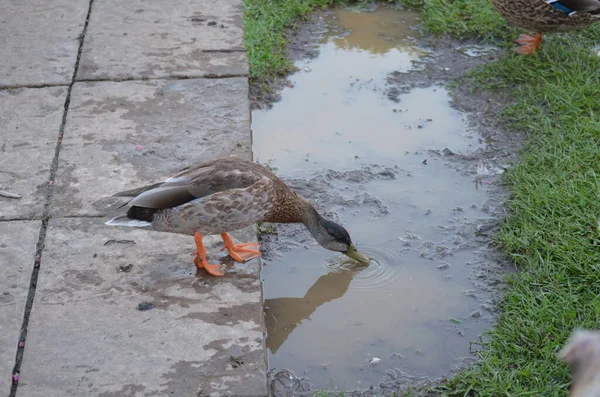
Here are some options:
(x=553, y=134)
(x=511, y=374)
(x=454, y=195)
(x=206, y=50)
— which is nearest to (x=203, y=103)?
(x=206, y=50)

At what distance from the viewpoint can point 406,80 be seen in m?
6.25

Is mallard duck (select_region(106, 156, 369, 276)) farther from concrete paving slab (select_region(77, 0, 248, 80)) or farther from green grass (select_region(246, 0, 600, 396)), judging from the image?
concrete paving slab (select_region(77, 0, 248, 80))

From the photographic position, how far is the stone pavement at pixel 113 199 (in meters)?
3.55

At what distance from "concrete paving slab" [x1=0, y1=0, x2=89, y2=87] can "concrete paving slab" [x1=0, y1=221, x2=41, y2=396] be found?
1.70 metres

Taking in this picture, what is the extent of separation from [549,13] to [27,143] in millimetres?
3670

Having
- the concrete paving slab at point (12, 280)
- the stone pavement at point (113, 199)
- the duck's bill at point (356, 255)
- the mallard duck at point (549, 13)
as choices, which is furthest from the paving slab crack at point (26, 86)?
the mallard duck at point (549, 13)

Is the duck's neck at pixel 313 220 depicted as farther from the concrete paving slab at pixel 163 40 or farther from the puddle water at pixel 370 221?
the concrete paving slab at pixel 163 40

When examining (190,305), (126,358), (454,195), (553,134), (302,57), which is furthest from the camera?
(302,57)

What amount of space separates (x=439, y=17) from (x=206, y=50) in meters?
1.97

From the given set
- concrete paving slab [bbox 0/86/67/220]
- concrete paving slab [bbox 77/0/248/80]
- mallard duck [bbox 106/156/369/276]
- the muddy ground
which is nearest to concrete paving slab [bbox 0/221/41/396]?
concrete paving slab [bbox 0/86/67/220]

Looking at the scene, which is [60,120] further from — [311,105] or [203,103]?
[311,105]

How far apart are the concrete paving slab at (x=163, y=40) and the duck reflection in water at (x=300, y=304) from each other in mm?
2054

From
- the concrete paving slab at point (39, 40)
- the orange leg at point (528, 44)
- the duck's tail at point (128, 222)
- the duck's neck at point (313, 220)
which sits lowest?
the concrete paving slab at point (39, 40)

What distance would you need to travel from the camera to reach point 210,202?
12.9 ft
